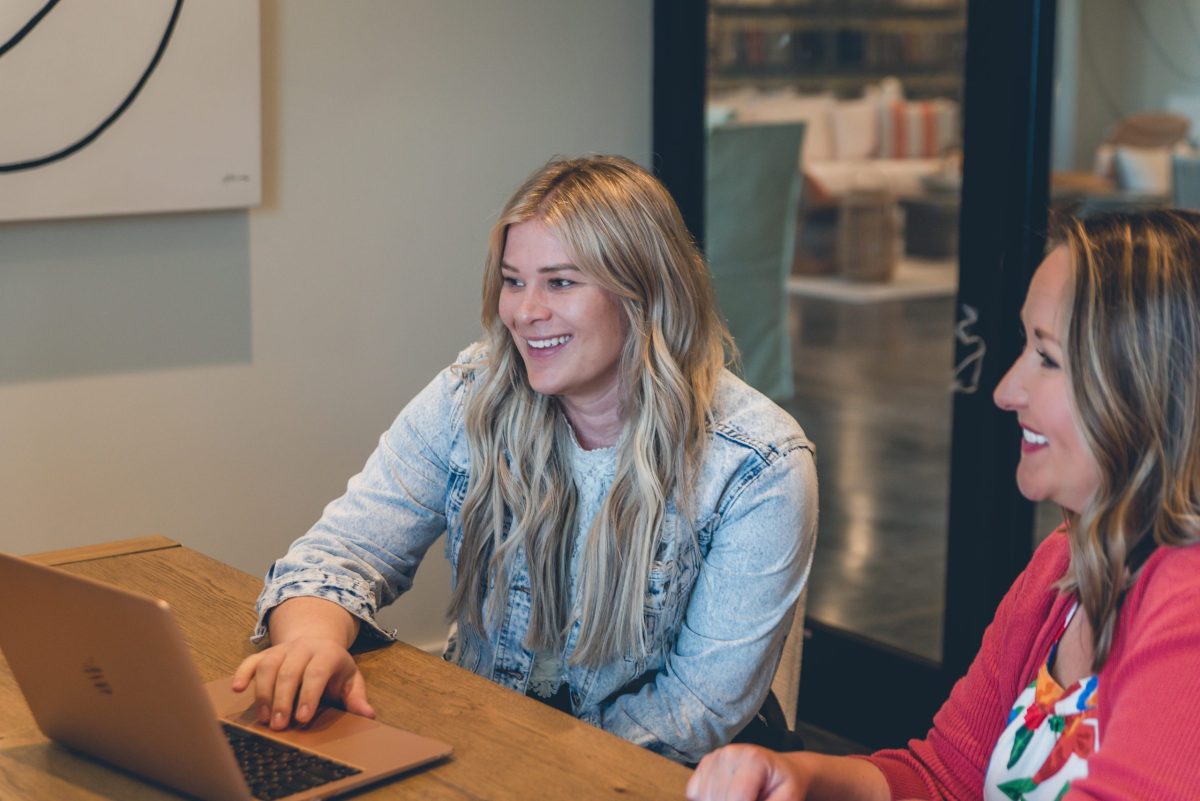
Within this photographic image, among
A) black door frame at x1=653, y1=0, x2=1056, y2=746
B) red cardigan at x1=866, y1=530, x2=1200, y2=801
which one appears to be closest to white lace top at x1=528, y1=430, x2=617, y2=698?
red cardigan at x1=866, y1=530, x2=1200, y2=801

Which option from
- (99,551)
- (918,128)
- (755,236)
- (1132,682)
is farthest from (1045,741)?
(755,236)

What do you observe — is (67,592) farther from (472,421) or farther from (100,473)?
(100,473)

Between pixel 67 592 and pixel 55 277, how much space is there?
174 centimetres

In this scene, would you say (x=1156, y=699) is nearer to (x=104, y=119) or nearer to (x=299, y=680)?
(x=299, y=680)

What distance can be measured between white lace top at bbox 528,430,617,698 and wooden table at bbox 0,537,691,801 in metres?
0.20

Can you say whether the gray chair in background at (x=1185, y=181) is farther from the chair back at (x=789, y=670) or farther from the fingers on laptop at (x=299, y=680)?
the fingers on laptop at (x=299, y=680)

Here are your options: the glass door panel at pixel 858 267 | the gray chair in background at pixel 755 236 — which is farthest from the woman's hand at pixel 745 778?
the gray chair in background at pixel 755 236

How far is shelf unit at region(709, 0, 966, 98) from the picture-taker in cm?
298

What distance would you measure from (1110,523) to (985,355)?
1670mm

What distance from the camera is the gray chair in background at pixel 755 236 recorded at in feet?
11.5

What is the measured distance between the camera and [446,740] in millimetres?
1462

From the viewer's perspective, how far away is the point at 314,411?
3250 mm

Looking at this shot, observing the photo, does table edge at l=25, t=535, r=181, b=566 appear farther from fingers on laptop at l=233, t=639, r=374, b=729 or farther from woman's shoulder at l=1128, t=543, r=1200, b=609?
woman's shoulder at l=1128, t=543, r=1200, b=609

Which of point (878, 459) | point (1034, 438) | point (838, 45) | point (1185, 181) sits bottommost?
point (878, 459)
